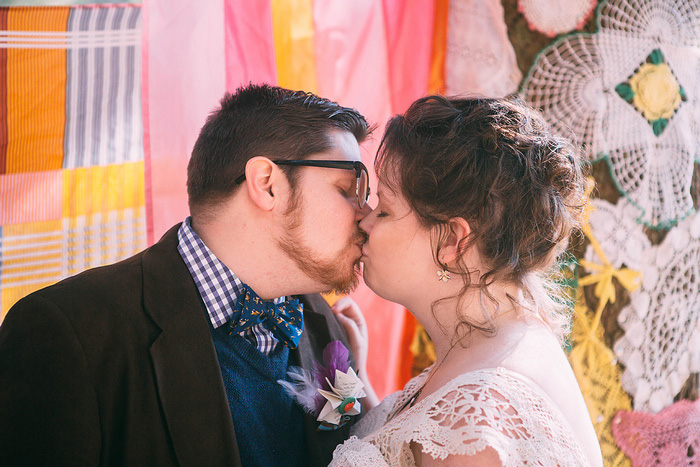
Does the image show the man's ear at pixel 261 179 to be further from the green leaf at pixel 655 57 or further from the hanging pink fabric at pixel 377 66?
the green leaf at pixel 655 57

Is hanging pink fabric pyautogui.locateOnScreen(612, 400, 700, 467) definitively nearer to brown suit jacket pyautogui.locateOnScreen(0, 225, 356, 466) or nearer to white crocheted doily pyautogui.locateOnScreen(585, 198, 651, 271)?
white crocheted doily pyautogui.locateOnScreen(585, 198, 651, 271)

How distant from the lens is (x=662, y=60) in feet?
8.30

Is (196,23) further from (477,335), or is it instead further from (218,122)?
(477,335)

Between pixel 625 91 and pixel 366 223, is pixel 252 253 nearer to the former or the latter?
pixel 366 223

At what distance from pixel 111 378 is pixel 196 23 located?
1266mm

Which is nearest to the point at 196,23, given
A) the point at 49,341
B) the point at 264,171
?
the point at 264,171

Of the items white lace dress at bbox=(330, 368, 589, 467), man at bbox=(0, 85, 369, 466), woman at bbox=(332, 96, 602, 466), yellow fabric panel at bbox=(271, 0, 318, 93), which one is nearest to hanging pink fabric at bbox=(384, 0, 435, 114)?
yellow fabric panel at bbox=(271, 0, 318, 93)

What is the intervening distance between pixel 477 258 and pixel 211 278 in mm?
741

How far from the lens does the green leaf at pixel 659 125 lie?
2.54 metres

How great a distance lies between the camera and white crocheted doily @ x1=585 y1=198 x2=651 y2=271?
255 cm

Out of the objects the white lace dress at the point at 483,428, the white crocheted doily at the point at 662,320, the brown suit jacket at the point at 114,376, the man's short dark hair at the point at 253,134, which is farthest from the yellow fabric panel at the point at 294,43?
the white crocheted doily at the point at 662,320

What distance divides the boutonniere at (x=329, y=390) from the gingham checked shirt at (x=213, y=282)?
6.0 inches

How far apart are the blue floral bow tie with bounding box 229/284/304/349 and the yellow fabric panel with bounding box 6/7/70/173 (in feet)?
2.52

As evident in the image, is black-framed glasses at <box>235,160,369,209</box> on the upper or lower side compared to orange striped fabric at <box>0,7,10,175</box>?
lower
